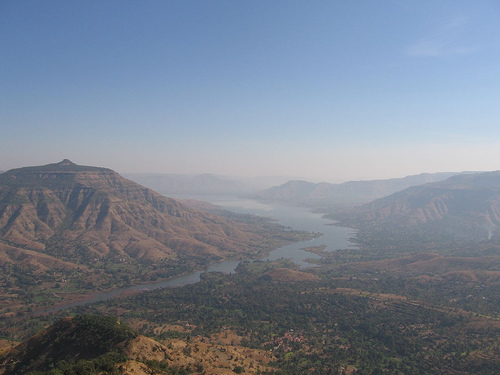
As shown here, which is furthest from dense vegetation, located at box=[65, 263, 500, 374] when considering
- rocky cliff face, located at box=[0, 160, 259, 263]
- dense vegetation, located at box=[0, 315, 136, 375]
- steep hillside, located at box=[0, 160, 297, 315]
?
rocky cliff face, located at box=[0, 160, 259, 263]

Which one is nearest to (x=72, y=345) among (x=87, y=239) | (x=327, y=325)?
(x=327, y=325)

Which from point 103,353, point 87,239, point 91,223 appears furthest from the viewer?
point 91,223

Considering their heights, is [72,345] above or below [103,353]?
below

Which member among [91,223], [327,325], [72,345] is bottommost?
[327,325]

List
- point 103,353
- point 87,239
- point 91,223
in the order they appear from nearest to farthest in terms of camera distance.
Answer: point 103,353
point 87,239
point 91,223

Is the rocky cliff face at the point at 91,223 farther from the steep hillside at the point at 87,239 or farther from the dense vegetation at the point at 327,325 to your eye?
the dense vegetation at the point at 327,325

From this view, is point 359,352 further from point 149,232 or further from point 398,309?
point 149,232

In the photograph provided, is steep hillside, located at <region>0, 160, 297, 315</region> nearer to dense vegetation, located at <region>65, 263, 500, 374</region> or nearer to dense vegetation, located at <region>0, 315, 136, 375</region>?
dense vegetation, located at <region>65, 263, 500, 374</region>

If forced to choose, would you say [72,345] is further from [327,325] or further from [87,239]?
[87,239]

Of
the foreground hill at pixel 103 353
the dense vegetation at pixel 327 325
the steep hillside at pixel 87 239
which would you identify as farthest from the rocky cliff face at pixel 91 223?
the foreground hill at pixel 103 353
